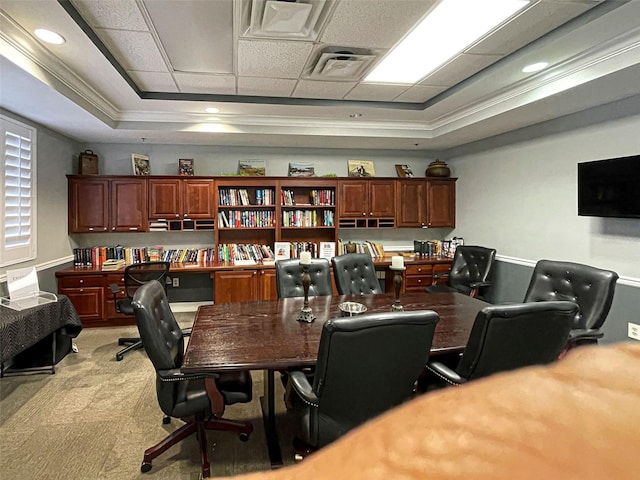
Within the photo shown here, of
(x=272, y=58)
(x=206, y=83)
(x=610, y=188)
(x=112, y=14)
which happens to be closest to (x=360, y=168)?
(x=206, y=83)

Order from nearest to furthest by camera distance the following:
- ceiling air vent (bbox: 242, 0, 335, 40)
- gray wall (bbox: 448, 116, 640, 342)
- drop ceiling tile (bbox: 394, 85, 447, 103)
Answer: ceiling air vent (bbox: 242, 0, 335, 40) < gray wall (bbox: 448, 116, 640, 342) < drop ceiling tile (bbox: 394, 85, 447, 103)

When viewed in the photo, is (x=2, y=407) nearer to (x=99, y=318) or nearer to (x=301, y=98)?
(x=99, y=318)

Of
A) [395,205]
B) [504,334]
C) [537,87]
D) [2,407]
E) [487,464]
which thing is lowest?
[2,407]

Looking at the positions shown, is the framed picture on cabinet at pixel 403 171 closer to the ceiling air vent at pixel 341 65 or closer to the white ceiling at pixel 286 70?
the white ceiling at pixel 286 70

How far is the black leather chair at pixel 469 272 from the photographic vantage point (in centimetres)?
446

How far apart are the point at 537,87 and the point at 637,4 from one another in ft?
3.80

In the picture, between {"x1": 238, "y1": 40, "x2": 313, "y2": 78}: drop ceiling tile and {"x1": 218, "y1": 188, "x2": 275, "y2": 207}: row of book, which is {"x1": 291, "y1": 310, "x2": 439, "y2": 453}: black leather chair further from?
{"x1": 218, "y1": 188, "x2": 275, "y2": 207}: row of book

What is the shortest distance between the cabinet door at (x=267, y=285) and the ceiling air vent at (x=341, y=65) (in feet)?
8.18

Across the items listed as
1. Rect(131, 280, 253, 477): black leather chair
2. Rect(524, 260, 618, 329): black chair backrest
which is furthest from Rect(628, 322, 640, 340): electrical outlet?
Rect(131, 280, 253, 477): black leather chair

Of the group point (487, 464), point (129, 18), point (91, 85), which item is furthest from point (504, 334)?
point (91, 85)

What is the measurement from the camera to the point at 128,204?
479 cm

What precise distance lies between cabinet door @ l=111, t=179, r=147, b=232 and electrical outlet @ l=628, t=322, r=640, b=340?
17.0 feet

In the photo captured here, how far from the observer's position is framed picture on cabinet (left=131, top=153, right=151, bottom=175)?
15.9ft

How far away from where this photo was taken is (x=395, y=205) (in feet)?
17.9
